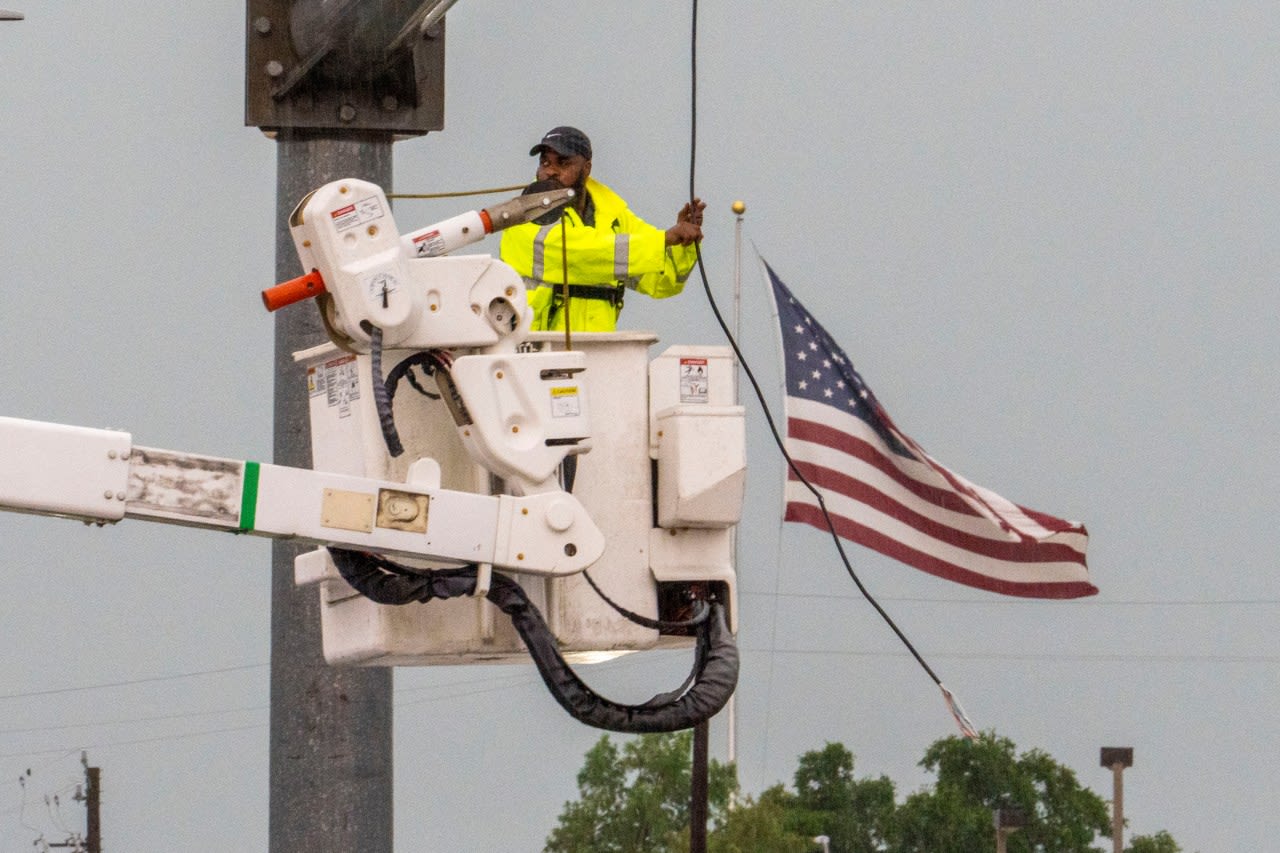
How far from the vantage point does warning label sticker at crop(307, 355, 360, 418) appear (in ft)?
27.0

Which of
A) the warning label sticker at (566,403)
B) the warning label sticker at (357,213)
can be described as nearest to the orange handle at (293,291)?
the warning label sticker at (357,213)

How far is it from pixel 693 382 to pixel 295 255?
5.27 ft

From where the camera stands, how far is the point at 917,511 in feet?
58.7

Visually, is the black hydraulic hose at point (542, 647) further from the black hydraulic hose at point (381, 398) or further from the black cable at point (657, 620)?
the black hydraulic hose at point (381, 398)

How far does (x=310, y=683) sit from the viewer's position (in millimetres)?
9625

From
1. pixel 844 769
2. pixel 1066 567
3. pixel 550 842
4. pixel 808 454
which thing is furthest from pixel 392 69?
pixel 844 769

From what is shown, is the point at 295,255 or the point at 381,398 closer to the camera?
the point at 381,398

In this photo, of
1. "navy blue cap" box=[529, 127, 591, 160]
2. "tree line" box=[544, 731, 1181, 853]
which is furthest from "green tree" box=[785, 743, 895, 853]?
"navy blue cap" box=[529, 127, 591, 160]

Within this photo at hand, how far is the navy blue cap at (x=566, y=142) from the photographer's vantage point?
10164mm

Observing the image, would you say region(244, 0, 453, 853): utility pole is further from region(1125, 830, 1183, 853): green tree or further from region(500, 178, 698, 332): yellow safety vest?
region(1125, 830, 1183, 853): green tree

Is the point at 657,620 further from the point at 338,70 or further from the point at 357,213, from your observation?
the point at 338,70

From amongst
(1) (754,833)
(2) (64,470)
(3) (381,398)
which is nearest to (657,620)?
(3) (381,398)

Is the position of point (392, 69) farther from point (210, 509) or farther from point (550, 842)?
point (550, 842)

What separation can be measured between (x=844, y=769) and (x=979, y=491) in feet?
233
